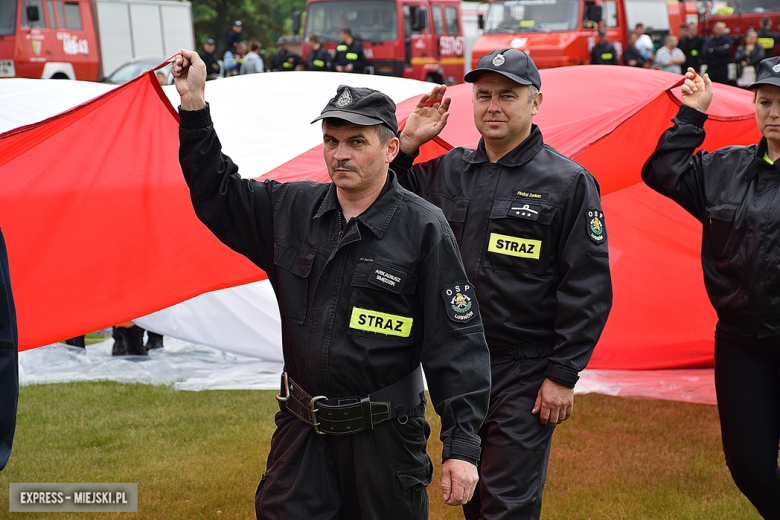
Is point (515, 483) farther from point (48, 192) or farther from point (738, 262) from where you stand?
point (48, 192)

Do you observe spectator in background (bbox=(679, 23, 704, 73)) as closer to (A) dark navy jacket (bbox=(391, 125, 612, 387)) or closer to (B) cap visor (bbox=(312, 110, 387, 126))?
(A) dark navy jacket (bbox=(391, 125, 612, 387))

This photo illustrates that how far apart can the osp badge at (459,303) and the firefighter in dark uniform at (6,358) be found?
120 centimetres

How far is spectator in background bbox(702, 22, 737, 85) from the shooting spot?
62.2ft

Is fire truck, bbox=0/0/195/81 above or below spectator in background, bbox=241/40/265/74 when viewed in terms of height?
above

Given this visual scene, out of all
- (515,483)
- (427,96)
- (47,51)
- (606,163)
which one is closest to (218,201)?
(427,96)

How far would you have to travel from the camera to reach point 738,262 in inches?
140

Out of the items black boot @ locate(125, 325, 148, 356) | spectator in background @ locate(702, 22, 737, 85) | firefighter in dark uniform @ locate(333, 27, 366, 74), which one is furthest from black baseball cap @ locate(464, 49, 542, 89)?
spectator in background @ locate(702, 22, 737, 85)

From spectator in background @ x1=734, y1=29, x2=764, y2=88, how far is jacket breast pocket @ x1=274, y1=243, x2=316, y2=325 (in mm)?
17059

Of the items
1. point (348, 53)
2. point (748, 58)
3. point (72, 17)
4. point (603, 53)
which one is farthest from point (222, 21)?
point (748, 58)

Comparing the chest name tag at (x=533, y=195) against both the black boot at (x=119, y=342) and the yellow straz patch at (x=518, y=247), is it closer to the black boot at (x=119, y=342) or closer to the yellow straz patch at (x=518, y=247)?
the yellow straz patch at (x=518, y=247)

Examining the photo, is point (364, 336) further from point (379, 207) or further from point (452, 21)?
point (452, 21)

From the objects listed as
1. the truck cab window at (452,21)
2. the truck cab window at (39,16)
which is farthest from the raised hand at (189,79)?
the truck cab window at (452,21)

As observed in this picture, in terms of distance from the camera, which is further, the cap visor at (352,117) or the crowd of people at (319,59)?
the crowd of people at (319,59)

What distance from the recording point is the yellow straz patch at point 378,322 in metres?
2.59
